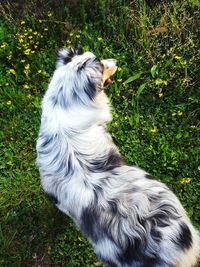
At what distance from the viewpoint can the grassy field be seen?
3533 mm

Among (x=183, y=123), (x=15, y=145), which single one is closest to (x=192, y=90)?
(x=183, y=123)

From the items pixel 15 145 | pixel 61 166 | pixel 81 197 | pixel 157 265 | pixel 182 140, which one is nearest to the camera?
pixel 157 265

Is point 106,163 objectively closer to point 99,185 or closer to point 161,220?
point 99,185

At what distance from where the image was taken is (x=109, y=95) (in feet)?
13.1

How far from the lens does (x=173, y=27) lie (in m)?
4.06

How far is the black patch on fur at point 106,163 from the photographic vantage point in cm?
261

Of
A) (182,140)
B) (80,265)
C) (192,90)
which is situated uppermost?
(192,90)

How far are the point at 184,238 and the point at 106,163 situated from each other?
0.73 meters

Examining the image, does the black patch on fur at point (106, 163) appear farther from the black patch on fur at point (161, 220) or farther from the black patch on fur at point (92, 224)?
the black patch on fur at point (161, 220)

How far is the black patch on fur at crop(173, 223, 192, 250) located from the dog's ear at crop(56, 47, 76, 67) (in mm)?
1457

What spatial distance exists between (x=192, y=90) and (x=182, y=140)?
57cm

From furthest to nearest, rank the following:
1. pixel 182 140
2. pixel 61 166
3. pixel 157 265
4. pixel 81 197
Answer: pixel 182 140
pixel 61 166
pixel 81 197
pixel 157 265

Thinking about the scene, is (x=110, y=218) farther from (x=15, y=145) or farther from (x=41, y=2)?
(x=41, y=2)

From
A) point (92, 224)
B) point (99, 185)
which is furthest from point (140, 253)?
point (99, 185)
